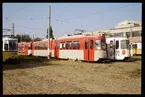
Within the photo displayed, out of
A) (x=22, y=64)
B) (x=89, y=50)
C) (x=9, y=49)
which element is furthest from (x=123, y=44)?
(x=9, y=49)

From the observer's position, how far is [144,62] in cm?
938

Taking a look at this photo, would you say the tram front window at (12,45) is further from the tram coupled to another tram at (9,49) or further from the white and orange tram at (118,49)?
the white and orange tram at (118,49)

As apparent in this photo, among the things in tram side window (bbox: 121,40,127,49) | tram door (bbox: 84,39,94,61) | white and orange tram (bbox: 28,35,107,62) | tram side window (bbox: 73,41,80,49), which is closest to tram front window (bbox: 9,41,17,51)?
white and orange tram (bbox: 28,35,107,62)

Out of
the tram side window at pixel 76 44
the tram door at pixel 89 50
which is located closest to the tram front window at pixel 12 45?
the tram side window at pixel 76 44

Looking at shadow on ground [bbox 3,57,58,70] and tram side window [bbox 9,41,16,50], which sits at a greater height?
tram side window [bbox 9,41,16,50]

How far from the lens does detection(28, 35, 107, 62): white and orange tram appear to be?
81.6 feet

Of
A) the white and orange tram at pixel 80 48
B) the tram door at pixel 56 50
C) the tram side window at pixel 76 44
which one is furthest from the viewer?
the tram door at pixel 56 50

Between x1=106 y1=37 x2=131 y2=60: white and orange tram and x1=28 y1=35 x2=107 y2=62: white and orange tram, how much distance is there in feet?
11.5

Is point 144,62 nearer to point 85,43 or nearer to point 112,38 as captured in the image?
point 85,43

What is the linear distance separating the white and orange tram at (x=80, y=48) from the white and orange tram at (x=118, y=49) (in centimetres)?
350

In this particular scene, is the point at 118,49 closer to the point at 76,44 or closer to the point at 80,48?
the point at 80,48

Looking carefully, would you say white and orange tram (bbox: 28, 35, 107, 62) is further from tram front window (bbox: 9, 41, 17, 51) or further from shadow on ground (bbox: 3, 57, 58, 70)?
tram front window (bbox: 9, 41, 17, 51)

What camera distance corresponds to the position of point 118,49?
28266 mm

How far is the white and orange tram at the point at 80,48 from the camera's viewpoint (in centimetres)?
2488
